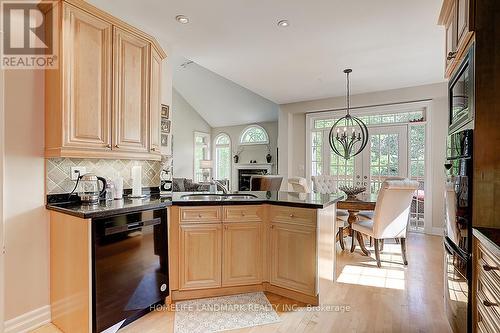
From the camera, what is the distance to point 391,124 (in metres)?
5.49

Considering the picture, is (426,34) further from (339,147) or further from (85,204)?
(85,204)

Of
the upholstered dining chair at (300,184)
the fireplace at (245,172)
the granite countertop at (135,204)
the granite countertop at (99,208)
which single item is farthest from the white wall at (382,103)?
the granite countertop at (99,208)

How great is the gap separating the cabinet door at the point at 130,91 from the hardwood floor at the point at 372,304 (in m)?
1.47

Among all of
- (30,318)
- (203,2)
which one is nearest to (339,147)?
(203,2)

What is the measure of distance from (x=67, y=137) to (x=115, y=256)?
93 centimetres

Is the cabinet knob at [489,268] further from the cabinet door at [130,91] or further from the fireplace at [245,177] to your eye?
the fireplace at [245,177]

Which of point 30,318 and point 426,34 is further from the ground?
point 426,34

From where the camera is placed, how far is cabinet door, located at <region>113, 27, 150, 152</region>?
2322mm

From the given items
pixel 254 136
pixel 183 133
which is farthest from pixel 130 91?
pixel 254 136

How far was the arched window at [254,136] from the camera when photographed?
985 centimetres

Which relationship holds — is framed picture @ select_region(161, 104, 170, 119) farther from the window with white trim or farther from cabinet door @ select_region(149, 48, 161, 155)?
the window with white trim

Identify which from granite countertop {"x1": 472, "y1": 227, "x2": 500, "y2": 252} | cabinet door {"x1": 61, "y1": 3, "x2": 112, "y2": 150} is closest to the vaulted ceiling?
cabinet door {"x1": 61, "y1": 3, "x2": 112, "y2": 150}

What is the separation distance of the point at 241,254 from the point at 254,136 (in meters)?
7.86

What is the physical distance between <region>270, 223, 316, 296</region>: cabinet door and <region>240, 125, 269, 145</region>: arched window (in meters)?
7.40
